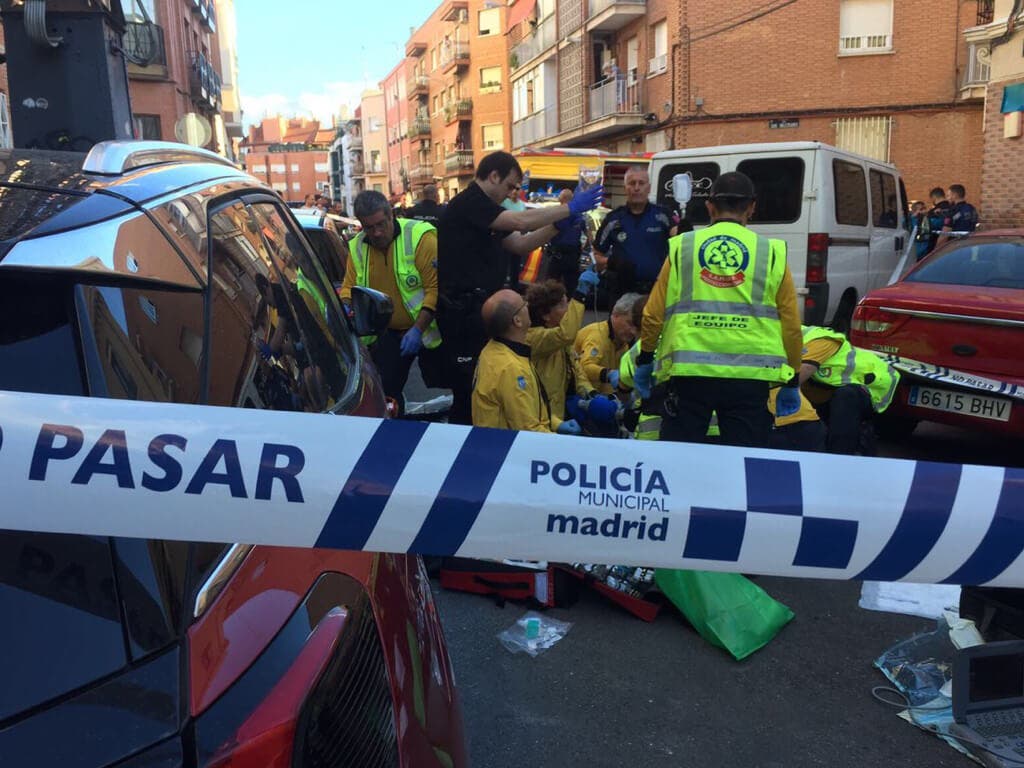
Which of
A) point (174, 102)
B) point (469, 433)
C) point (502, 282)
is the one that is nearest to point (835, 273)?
point (502, 282)

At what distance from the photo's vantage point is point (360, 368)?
9.42 feet

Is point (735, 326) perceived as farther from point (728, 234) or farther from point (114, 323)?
point (114, 323)

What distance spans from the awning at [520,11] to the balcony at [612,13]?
934 cm

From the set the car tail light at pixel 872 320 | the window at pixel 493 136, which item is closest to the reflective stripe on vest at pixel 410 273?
the car tail light at pixel 872 320

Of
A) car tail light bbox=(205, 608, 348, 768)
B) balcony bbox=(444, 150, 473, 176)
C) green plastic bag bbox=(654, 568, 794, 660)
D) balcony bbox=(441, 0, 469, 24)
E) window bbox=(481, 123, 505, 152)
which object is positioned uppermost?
balcony bbox=(441, 0, 469, 24)

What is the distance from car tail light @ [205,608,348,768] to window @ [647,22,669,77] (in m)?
25.2

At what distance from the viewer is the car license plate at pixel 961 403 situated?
5.20m

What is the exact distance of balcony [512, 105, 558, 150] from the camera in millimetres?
34156

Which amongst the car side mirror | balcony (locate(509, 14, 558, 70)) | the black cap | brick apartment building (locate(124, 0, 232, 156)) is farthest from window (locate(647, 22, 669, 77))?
the car side mirror

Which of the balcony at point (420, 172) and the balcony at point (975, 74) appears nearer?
the balcony at point (975, 74)

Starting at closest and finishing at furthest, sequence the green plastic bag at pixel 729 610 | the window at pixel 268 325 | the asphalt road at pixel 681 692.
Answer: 1. the window at pixel 268 325
2. the asphalt road at pixel 681 692
3. the green plastic bag at pixel 729 610

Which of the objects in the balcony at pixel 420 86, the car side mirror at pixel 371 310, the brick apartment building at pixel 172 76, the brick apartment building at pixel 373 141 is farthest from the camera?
the brick apartment building at pixel 373 141

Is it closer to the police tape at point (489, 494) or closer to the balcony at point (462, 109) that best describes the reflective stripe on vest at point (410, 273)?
the police tape at point (489, 494)

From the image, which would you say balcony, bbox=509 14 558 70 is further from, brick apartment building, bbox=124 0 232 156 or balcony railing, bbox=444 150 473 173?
brick apartment building, bbox=124 0 232 156
